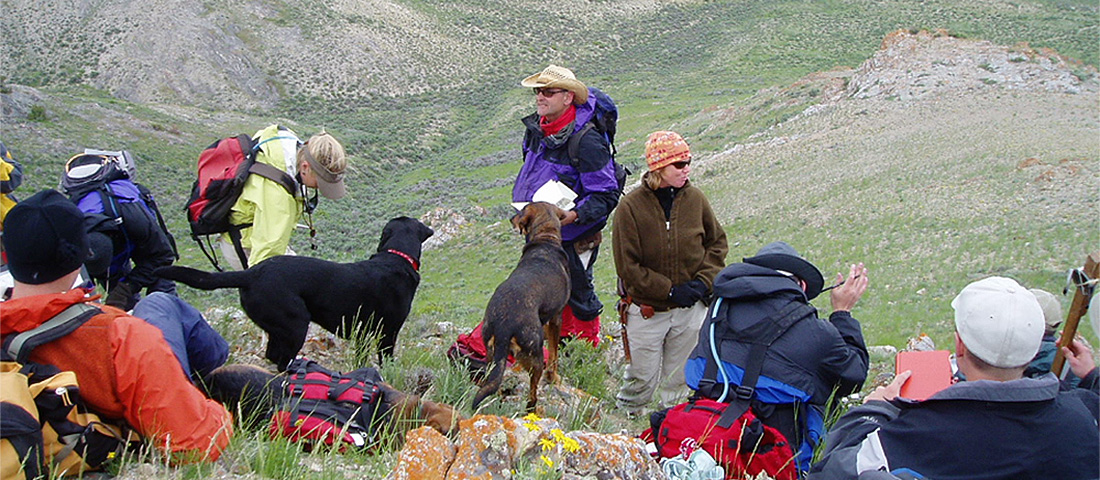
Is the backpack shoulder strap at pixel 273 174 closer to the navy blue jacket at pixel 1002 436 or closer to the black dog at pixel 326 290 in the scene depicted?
the black dog at pixel 326 290

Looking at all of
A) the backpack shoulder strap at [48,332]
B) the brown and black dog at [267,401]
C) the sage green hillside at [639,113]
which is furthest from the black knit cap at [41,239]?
the sage green hillside at [639,113]

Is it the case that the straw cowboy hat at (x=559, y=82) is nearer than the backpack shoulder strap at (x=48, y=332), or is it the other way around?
the backpack shoulder strap at (x=48, y=332)

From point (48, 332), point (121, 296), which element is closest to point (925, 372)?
point (48, 332)

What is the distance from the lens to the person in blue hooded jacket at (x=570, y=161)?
4.85 m

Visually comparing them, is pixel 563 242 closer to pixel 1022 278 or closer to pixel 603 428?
pixel 603 428

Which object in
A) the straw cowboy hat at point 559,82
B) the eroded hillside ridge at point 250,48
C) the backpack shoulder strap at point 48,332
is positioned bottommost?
the eroded hillside ridge at point 250,48

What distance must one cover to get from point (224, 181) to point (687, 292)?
9.81 feet

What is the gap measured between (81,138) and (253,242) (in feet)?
84.5

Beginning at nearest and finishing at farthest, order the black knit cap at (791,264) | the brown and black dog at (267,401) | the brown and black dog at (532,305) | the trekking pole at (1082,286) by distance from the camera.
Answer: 1. the trekking pole at (1082,286)
2. the brown and black dog at (267,401)
3. the black knit cap at (791,264)
4. the brown and black dog at (532,305)

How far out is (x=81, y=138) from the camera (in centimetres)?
2555

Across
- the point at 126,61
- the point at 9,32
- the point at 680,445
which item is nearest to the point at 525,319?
the point at 680,445

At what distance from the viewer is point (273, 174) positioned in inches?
179

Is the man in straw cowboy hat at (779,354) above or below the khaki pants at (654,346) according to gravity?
above

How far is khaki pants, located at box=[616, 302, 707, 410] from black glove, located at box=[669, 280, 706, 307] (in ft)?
0.52
